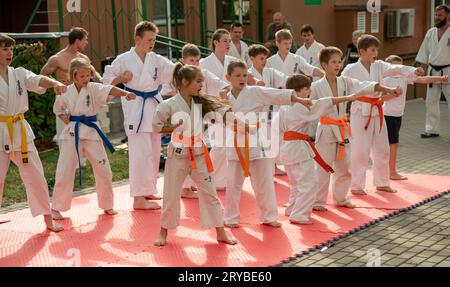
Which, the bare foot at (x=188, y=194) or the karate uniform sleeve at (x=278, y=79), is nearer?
the bare foot at (x=188, y=194)

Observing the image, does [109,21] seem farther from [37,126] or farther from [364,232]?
[364,232]

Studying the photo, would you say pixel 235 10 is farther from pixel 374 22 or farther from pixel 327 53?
pixel 327 53

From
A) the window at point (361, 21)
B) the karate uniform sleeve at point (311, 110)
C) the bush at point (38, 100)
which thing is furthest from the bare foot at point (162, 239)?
the window at point (361, 21)

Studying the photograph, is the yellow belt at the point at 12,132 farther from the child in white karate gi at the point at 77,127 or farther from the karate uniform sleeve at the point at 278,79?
the karate uniform sleeve at the point at 278,79

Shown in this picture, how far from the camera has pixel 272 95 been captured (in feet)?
23.0

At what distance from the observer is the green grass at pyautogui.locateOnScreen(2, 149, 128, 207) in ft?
29.0

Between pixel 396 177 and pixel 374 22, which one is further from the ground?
pixel 374 22

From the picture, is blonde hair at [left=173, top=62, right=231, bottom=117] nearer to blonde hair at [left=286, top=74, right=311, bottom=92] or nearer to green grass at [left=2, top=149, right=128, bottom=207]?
blonde hair at [left=286, top=74, right=311, bottom=92]

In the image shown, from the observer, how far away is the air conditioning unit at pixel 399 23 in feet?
59.6

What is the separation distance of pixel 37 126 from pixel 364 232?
573cm

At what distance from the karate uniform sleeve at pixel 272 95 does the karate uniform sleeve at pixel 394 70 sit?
1.89 meters

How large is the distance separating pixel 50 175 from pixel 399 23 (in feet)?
35.9

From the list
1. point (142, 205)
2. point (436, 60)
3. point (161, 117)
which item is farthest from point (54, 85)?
point (436, 60)

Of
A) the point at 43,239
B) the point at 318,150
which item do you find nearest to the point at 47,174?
the point at 43,239
